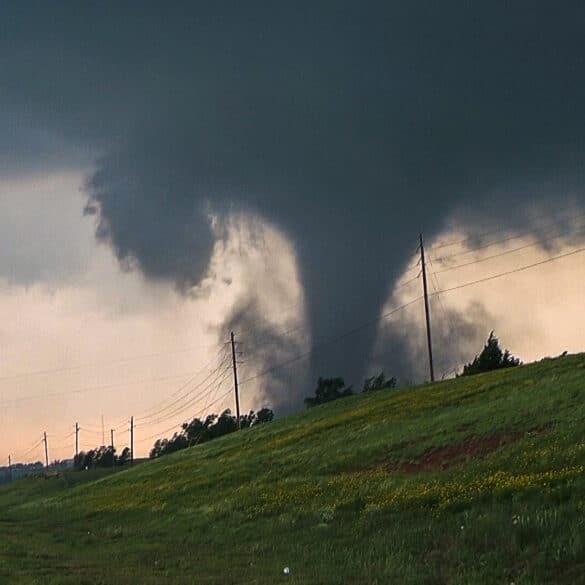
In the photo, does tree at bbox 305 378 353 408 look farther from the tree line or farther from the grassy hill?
the grassy hill

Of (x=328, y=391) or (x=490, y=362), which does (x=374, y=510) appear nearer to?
(x=490, y=362)

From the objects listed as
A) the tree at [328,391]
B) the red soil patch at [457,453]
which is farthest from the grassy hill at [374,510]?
the tree at [328,391]

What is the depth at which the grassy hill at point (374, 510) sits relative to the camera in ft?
56.9

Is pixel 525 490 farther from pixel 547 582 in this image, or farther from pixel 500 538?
pixel 547 582

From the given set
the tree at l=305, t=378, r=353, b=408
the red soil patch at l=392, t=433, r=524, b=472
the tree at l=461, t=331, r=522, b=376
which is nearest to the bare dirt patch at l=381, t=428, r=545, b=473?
the red soil patch at l=392, t=433, r=524, b=472

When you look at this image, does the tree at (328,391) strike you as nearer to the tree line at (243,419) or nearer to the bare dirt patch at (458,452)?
the tree line at (243,419)

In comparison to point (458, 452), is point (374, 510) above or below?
below

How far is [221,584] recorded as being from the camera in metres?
17.2

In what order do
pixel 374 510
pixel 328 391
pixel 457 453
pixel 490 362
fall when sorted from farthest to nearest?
pixel 328 391 < pixel 490 362 < pixel 457 453 < pixel 374 510

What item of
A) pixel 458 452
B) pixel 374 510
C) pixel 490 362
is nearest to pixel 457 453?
pixel 458 452

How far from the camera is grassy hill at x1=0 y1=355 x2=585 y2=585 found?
17344 mm

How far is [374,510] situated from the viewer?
24.7 m

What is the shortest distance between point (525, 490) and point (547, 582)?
22.2 feet

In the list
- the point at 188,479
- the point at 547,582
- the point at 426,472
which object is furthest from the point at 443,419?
the point at 547,582
